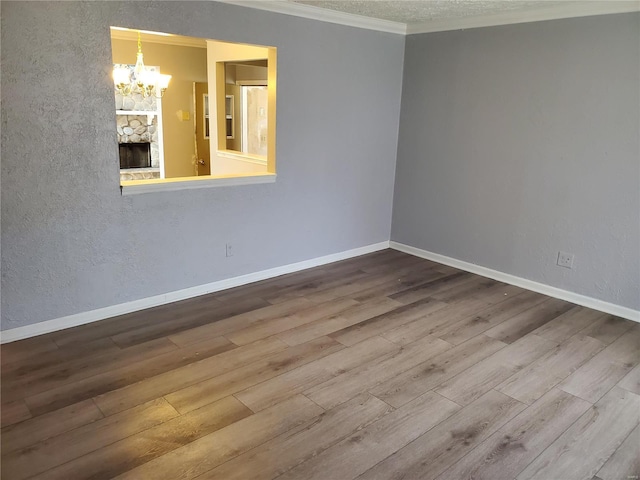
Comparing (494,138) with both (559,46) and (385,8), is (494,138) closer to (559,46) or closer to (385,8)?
(559,46)

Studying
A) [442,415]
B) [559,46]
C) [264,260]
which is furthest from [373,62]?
[442,415]

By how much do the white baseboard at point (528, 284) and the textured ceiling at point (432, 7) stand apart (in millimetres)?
2311

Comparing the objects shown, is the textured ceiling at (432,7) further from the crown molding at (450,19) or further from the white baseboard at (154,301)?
the white baseboard at (154,301)

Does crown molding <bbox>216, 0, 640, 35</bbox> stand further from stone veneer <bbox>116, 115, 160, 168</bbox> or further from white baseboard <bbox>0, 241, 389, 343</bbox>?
stone veneer <bbox>116, 115, 160, 168</bbox>

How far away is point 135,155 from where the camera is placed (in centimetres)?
786

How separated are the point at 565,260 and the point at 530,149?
1.01 m

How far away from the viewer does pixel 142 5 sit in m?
3.20

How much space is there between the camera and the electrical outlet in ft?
13.3

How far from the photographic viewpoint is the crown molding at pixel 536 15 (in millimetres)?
3488

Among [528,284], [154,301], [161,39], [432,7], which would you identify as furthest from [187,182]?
[161,39]

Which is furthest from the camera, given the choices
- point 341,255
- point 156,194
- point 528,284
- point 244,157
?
point 244,157

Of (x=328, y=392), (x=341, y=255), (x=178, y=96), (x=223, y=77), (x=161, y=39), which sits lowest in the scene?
(x=328, y=392)

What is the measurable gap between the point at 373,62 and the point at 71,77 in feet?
9.32

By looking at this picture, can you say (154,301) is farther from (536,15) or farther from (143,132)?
(143,132)
